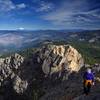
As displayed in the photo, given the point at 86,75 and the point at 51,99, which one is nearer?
the point at 86,75

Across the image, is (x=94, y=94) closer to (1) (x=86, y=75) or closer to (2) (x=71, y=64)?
(1) (x=86, y=75)

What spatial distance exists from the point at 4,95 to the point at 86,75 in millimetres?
155674

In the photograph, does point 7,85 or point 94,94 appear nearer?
point 94,94

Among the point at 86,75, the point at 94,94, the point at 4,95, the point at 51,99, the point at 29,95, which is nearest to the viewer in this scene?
the point at 86,75

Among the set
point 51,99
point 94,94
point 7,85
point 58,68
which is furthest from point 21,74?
point 94,94

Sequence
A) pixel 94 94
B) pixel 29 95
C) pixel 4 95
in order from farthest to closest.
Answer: pixel 4 95, pixel 29 95, pixel 94 94

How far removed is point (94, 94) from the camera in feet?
149

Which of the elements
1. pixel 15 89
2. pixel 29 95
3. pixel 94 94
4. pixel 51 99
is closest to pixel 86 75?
pixel 94 94

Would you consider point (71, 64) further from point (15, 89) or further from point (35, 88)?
point (15, 89)

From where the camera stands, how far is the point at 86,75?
41500 millimetres

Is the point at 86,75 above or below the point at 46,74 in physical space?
above

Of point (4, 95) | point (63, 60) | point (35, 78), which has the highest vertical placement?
point (63, 60)

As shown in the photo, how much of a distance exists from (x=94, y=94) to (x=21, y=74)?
15606 centimetres

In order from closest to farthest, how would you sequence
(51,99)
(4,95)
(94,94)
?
(94,94) < (51,99) < (4,95)
